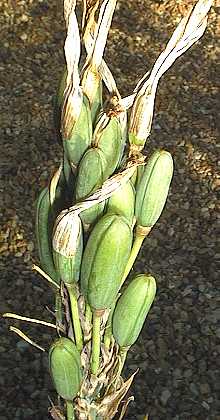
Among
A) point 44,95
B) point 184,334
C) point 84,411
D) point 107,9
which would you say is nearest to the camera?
point 107,9

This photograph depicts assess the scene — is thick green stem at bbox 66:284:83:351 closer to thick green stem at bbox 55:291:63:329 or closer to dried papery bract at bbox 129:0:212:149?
thick green stem at bbox 55:291:63:329

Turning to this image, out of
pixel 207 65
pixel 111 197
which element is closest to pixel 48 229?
pixel 111 197

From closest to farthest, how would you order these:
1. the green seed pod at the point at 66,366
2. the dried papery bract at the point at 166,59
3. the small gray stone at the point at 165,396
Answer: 1. the dried papery bract at the point at 166,59
2. the green seed pod at the point at 66,366
3. the small gray stone at the point at 165,396

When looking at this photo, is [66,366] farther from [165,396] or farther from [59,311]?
[165,396]

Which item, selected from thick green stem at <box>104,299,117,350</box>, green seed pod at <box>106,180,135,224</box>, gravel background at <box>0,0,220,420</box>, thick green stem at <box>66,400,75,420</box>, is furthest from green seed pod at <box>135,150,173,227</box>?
gravel background at <box>0,0,220,420</box>

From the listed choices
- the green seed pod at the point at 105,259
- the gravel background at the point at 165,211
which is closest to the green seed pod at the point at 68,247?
the green seed pod at the point at 105,259

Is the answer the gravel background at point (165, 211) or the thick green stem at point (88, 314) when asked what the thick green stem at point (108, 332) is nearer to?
the thick green stem at point (88, 314)

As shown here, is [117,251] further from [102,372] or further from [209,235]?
[209,235]
